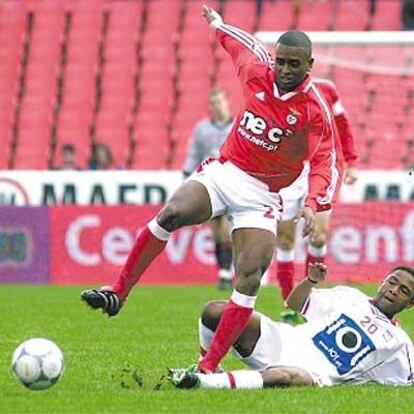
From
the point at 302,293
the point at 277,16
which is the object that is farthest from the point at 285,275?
the point at 277,16

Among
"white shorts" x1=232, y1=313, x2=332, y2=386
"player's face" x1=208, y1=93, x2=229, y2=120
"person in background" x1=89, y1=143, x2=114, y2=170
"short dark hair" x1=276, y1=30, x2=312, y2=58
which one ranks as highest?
"short dark hair" x1=276, y1=30, x2=312, y2=58

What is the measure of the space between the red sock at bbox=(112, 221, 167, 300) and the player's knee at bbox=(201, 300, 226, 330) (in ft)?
2.01

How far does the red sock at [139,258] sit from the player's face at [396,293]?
1394mm

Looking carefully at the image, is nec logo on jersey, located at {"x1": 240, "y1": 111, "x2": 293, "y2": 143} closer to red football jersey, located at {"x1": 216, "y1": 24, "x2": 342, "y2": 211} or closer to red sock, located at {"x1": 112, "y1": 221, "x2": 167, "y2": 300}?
red football jersey, located at {"x1": 216, "y1": 24, "x2": 342, "y2": 211}

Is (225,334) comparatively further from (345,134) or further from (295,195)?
(345,134)

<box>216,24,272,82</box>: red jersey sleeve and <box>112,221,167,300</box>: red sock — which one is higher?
<box>216,24,272,82</box>: red jersey sleeve

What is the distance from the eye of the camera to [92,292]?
862cm

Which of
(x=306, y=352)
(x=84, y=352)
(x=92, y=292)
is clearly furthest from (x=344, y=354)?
(x=84, y=352)

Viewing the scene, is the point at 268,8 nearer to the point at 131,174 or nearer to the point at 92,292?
the point at 131,174

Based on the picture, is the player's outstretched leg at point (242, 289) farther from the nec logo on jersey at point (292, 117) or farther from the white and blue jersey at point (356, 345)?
the nec logo on jersey at point (292, 117)

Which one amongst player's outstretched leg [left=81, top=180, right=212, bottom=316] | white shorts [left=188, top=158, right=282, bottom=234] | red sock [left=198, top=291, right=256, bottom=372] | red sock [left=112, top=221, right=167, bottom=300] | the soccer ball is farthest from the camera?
red sock [left=112, top=221, right=167, bottom=300]

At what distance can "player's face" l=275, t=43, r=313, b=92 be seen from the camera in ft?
28.1

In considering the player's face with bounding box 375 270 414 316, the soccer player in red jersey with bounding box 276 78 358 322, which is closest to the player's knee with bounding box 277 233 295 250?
the soccer player in red jersey with bounding box 276 78 358 322

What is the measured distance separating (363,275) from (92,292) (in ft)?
29.8
